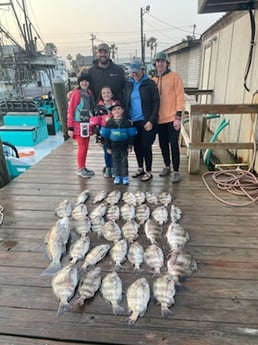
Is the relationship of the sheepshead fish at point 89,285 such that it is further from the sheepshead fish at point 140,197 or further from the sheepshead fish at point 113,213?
the sheepshead fish at point 140,197

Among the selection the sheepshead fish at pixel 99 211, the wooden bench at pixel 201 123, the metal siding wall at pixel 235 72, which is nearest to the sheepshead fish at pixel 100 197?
the sheepshead fish at pixel 99 211

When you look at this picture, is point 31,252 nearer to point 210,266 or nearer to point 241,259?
point 210,266

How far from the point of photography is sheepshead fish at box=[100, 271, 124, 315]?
1547mm

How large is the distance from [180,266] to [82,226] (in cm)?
95

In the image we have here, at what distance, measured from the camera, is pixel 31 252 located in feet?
6.80

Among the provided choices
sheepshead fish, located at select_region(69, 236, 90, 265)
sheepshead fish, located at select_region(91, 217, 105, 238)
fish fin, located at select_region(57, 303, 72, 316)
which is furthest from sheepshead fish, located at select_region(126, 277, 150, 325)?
sheepshead fish, located at select_region(91, 217, 105, 238)

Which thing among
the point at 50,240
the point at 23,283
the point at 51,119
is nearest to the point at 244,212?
the point at 50,240

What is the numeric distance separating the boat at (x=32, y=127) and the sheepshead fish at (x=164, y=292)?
6.95 metres

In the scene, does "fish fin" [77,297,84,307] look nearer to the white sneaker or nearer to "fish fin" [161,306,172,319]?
"fish fin" [161,306,172,319]

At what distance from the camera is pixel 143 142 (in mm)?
3264

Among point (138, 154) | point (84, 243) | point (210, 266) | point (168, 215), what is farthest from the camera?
point (138, 154)

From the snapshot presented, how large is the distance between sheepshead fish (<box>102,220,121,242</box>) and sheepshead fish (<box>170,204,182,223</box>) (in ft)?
1.78

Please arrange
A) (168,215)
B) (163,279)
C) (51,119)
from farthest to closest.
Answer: (51,119) < (168,215) < (163,279)

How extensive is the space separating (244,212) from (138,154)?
149 cm
